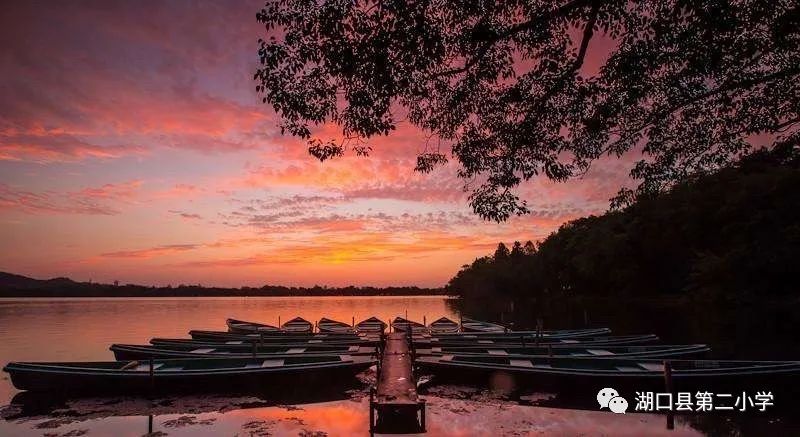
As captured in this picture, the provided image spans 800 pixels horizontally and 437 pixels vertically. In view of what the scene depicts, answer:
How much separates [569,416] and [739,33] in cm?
1065

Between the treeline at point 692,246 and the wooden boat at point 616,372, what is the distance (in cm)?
588

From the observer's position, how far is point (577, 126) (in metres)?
12.3

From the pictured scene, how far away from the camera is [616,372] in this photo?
58.2ft

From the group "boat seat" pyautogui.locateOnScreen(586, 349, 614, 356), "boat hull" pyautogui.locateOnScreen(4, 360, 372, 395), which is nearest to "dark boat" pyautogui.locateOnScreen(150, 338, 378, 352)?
"boat hull" pyautogui.locateOnScreen(4, 360, 372, 395)

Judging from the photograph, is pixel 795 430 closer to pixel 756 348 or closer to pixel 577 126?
pixel 577 126

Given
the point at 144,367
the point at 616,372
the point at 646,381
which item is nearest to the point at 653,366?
the point at 646,381

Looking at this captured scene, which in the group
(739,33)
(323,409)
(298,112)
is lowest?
(323,409)

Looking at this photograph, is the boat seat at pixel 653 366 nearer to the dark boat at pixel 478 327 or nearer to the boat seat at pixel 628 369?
the boat seat at pixel 628 369

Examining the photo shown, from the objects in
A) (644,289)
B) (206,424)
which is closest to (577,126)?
(206,424)

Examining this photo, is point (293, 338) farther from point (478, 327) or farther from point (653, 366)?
point (653, 366)

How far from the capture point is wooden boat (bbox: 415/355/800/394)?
55.7 ft

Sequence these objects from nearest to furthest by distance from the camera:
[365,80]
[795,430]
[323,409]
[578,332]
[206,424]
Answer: [365,80], [795,430], [206,424], [323,409], [578,332]

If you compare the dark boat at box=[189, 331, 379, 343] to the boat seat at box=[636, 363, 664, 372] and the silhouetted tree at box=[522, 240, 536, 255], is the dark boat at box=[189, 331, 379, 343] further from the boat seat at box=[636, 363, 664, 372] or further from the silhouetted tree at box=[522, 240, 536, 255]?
the silhouetted tree at box=[522, 240, 536, 255]

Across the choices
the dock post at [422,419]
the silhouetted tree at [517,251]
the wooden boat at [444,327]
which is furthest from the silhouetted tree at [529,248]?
the dock post at [422,419]
